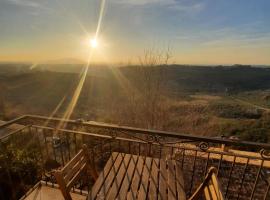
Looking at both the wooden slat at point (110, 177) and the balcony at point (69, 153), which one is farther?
the balcony at point (69, 153)

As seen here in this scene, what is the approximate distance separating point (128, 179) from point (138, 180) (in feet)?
0.27

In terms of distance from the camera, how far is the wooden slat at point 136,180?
1.45 m

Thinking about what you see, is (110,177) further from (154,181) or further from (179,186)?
(179,186)

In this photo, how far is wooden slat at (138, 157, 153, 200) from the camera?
4.77ft

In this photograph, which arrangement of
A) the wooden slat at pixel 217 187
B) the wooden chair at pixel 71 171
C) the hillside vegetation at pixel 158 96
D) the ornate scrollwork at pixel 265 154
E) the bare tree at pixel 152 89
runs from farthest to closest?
the hillside vegetation at pixel 158 96 < the bare tree at pixel 152 89 < the ornate scrollwork at pixel 265 154 < the wooden chair at pixel 71 171 < the wooden slat at pixel 217 187

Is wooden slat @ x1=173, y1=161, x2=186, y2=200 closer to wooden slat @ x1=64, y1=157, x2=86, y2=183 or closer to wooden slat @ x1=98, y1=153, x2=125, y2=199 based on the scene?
wooden slat @ x1=98, y1=153, x2=125, y2=199

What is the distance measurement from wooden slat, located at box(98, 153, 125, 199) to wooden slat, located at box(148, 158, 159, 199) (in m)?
0.31

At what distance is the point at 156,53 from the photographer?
6.08 meters

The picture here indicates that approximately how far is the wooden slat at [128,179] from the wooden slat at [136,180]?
0.03m

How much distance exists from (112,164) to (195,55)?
35.9 ft

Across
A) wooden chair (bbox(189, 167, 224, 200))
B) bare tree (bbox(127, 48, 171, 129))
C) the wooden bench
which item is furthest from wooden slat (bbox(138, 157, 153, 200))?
bare tree (bbox(127, 48, 171, 129))

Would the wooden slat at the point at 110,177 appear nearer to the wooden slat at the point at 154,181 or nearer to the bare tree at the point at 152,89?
the wooden slat at the point at 154,181

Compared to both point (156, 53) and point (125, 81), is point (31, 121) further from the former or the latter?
point (125, 81)

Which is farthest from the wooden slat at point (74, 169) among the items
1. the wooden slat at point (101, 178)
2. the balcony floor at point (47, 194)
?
the balcony floor at point (47, 194)
